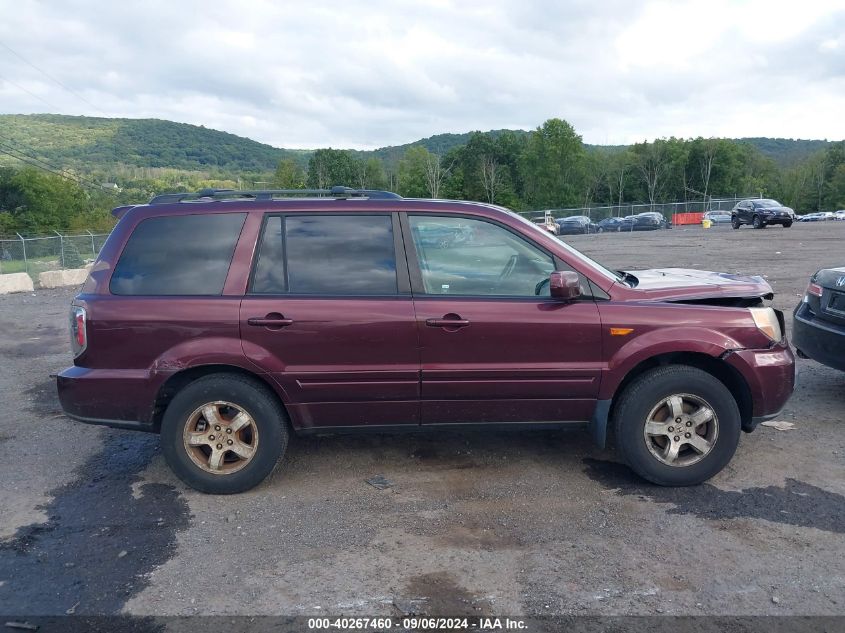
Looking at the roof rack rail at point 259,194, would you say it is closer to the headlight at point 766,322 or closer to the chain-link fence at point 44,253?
the headlight at point 766,322

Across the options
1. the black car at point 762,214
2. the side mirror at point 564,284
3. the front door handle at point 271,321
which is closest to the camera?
the side mirror at point 564,284

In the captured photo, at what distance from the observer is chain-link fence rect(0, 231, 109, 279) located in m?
21.9

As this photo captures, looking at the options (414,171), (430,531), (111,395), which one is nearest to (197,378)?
(111,395)

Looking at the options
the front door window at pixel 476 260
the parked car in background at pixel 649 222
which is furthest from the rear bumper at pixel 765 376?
the parked car in background at pixel 649 222

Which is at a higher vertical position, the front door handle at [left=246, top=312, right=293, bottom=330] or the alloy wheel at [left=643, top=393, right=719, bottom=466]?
the front door handle at [left=246, top=312, right=293, bottom=330]

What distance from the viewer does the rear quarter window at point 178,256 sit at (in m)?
4.12

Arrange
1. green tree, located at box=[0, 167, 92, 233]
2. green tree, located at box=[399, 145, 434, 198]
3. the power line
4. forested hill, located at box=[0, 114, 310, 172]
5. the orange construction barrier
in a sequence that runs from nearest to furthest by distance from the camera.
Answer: the power line
forested hill, located at box=[0, 114, 310, 172]
the orange construction barrier
green tree, located at box=[0, 167, 92, 233]
green tree, located at box=[399, 145, 434, 198]

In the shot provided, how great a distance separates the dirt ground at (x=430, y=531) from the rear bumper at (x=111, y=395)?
0.53 m

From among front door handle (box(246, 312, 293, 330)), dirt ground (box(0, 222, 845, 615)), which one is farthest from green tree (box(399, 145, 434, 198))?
front door handle (box(246, 312, 293, 330))

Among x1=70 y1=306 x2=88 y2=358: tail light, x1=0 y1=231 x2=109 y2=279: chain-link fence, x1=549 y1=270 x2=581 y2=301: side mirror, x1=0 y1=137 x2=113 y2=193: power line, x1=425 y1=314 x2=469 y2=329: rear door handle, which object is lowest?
x1=0 y1=231 x2=109 y2=279: chain-link fence

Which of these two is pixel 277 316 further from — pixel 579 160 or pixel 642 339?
pixel 579 160

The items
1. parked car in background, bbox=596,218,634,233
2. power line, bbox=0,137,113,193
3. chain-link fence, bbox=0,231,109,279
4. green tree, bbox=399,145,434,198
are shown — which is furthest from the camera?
green tree, bbox=399,145,434,198

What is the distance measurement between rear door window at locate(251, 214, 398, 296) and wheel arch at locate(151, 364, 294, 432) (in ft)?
1.73

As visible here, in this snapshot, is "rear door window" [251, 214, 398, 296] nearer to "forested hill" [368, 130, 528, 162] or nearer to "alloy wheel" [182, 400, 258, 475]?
"alloy wheel" [182, 400, 258, 475]
